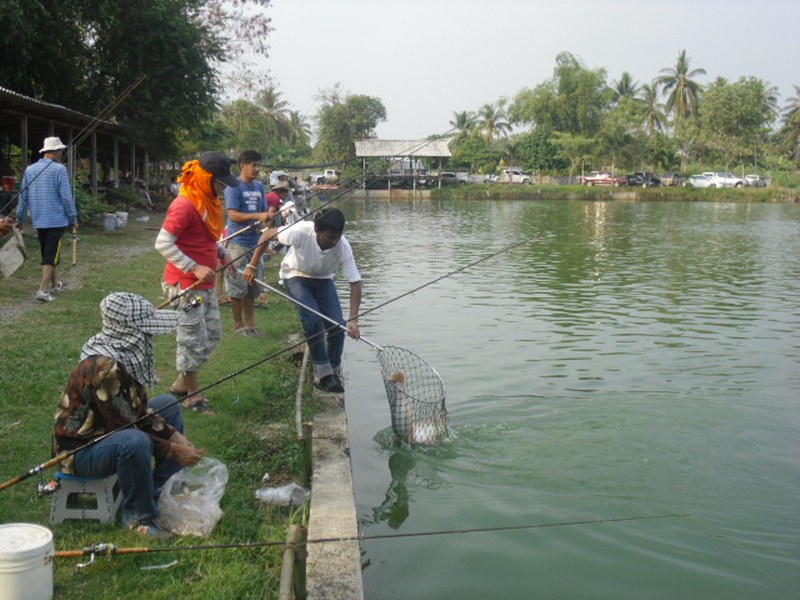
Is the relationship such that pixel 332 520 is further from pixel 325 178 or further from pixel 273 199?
pixel 325 178

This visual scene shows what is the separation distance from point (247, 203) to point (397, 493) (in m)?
4.30

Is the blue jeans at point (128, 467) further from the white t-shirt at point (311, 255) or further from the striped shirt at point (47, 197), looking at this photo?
the striped shirt at point (47, 197)

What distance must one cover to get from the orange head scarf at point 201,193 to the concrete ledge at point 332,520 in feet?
5.75

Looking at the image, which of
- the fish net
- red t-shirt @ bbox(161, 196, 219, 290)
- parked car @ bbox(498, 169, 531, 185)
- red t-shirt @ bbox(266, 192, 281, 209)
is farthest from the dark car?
red t-shirt @ bbox(161, 196, 219, 290)

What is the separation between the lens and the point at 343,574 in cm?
404

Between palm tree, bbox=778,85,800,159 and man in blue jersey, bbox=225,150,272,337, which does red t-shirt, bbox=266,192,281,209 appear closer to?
man in blue jersey, bbox=225,150,272,337

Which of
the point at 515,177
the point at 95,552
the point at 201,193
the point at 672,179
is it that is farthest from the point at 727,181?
the point at 95,552

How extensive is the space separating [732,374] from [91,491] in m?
7.64

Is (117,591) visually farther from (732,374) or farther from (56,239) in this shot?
(732,374)

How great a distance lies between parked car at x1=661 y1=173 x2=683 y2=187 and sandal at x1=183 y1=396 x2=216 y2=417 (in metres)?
65.1

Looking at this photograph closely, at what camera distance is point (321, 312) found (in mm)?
7074

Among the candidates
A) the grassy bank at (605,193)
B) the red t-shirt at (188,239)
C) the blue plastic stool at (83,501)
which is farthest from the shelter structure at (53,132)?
the grassy bank at (605,193)

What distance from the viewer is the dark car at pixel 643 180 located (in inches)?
2601

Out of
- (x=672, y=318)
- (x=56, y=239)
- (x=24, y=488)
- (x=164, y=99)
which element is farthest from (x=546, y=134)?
(x=24, y=488)
